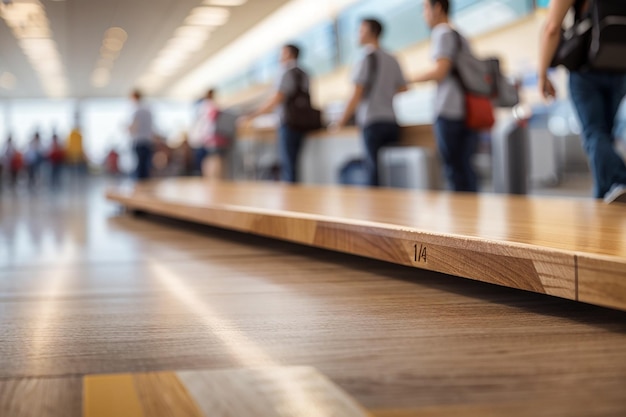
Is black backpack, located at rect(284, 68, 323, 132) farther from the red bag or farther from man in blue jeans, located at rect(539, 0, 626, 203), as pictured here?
man in blue jeans, located at rect(539, 0, 626, 203)

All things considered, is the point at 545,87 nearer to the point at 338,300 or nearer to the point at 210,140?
the point at 338,300

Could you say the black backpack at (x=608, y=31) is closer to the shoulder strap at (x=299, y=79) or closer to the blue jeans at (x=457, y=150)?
the blue jeans at (x=457, y=150)

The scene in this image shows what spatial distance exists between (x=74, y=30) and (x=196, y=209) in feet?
23.7

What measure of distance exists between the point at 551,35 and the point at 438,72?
1434 millimetres

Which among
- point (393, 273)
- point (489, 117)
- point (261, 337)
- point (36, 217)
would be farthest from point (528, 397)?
point (36, 217)

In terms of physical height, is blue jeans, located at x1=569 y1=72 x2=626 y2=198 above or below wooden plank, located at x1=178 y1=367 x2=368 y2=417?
above

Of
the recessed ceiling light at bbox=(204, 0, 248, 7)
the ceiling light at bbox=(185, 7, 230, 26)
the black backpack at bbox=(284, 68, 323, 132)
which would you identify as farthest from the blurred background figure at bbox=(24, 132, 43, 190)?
the black backpack at bbox=(284, 68, 323, 132)

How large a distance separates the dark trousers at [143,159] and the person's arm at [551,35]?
26.0 feet

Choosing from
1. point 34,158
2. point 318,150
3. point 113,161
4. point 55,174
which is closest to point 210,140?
point 318,150

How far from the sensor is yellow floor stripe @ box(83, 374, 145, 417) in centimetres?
111

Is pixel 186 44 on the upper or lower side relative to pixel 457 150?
upper

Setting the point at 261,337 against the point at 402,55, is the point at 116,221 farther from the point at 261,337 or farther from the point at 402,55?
the point at 402,55

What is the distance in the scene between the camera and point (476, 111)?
14.8 ft

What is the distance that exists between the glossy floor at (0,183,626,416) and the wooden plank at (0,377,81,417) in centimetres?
2
